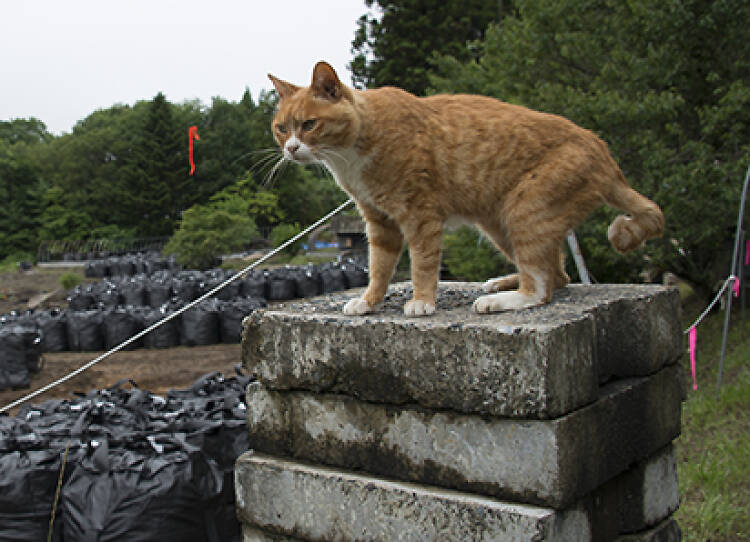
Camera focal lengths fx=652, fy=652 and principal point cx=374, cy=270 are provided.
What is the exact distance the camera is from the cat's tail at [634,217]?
2.65 meters

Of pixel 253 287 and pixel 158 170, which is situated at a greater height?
pixel 158 170

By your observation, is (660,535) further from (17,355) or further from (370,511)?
(17,355)

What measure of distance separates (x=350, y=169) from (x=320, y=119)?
0.24 metres

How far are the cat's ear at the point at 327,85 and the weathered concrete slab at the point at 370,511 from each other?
1.39 meters

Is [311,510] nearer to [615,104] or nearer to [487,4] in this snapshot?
[615,104]

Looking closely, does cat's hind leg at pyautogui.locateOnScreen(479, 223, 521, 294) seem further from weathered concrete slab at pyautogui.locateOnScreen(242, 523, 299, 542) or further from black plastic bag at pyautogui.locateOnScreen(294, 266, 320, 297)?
black plastic bag at pyautogui.locateOnScreen(294, 266, 320, 297)

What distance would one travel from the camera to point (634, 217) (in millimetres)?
2705

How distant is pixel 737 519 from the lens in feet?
12.7

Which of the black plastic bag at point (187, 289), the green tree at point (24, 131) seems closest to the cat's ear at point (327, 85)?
the black plastic bag at point (187, 289)

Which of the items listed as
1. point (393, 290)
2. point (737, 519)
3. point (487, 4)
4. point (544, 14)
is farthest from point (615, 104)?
point (487, 4)

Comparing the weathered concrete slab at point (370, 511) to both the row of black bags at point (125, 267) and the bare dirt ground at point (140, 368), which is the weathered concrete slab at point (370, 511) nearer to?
the bare dirt ground at point (140, 368)

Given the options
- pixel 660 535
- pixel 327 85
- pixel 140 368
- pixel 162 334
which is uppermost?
pixel 327 85

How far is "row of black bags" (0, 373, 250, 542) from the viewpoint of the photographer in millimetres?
3916

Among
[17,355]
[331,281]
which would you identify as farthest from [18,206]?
[17,355]
